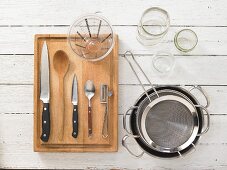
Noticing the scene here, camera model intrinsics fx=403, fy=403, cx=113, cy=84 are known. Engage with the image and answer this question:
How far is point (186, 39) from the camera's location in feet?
3.32

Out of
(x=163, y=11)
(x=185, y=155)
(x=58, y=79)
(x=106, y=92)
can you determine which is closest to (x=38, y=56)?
(x=58, y=79)

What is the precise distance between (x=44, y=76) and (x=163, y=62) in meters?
0.30

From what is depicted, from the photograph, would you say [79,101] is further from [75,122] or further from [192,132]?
[192,132]

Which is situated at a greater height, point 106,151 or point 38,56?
point 38,56

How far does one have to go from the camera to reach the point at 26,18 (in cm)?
102

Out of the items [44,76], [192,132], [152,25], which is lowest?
[192,132]

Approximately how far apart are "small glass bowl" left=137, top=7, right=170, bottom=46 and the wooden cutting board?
0.24 feet

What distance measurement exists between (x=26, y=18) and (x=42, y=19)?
41 mm

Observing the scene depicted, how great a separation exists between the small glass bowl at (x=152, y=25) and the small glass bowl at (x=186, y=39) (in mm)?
45

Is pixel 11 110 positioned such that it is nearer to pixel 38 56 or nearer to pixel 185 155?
pixel 38 56

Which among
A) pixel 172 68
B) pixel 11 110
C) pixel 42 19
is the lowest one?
pixel 11 110

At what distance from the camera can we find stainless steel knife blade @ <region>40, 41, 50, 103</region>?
0.99m

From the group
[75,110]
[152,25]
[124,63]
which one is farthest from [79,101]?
[152,25]

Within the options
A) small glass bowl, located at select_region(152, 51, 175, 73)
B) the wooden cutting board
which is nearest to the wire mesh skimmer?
the wooden cutting board
